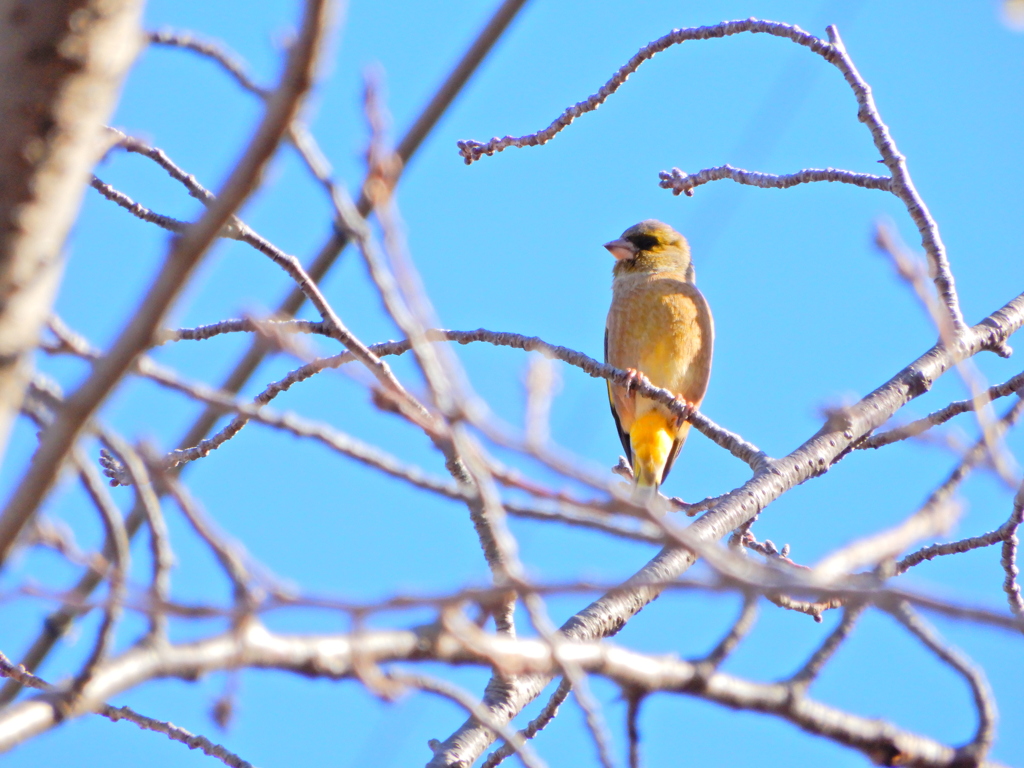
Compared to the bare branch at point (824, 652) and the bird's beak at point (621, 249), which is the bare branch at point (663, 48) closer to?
the bare branch at point (824, 652)

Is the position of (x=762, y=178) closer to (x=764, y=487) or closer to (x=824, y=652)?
(x=764, y=487)

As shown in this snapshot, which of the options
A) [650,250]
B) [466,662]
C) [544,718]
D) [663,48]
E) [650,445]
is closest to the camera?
[466,662]

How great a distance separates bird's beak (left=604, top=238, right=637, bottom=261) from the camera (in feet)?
24.8

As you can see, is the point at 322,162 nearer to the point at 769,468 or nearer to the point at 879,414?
the point at 769,468

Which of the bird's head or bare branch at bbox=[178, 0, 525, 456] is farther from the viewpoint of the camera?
the bird's head

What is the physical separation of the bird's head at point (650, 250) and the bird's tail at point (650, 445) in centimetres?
117

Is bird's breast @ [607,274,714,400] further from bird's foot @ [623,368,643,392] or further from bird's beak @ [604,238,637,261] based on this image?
bird's foot @ [623,368,643,392]

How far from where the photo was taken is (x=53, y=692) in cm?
120

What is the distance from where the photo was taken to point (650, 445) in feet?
22.4

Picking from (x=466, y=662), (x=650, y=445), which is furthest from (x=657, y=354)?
(x=466, y=662)

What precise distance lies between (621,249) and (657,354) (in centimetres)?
108

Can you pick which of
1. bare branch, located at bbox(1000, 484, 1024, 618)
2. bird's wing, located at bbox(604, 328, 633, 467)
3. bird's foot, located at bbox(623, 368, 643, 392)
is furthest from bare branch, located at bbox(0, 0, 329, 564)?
bird's wing, located at bbox(604, 328, 633, 467)

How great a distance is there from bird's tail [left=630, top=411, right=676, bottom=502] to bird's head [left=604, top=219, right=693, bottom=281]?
1.17m

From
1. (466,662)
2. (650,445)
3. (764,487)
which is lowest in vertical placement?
(466,662)
